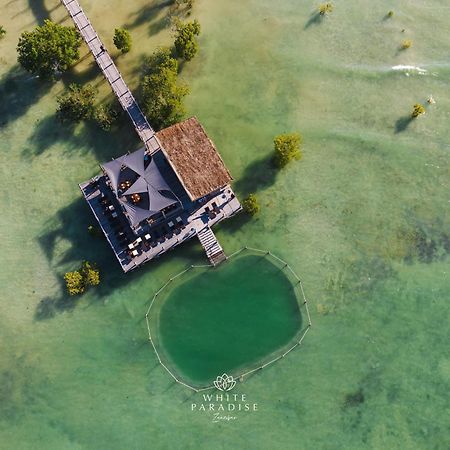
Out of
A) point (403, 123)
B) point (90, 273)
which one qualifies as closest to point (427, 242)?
point (403, 123)

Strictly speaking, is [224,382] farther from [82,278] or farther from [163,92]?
[163,92]

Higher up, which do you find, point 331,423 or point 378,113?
point 378,113

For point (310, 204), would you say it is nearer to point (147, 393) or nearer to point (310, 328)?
point (310, 328)

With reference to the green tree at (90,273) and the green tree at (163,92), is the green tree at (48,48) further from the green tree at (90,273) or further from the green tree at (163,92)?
the green tree at (90,273)

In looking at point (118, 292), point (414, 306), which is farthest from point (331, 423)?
point (118, 292)

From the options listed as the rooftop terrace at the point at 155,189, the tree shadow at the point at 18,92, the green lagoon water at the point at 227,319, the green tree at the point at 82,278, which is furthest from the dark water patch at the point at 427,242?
the tree shadow at the point at 18,92

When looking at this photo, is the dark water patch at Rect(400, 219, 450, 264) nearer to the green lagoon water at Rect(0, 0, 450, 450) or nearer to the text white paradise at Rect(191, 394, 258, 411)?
the green lagoon water at Rect(0, 0, 450, 450)
